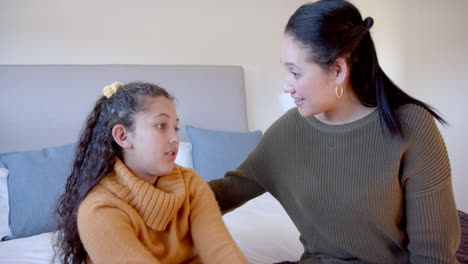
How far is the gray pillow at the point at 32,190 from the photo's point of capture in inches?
66.5

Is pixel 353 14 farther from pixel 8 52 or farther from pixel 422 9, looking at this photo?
pixel 422 9

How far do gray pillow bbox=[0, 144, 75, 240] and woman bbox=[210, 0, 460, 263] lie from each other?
3.85 ft

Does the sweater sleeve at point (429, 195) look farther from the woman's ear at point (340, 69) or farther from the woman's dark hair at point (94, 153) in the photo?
the woman's dark hair at point (94, 153)

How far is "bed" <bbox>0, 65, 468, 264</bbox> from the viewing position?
164 cm

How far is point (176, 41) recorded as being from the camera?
2637mm

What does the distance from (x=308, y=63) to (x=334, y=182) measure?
0.38 m

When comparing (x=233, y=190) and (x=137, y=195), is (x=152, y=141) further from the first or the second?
(x=233, y=190)

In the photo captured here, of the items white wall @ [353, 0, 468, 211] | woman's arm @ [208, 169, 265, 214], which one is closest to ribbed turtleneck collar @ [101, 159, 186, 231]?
woman's arm @ [208, 169, 265, 214]

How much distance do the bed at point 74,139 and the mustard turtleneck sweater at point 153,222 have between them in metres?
0.46

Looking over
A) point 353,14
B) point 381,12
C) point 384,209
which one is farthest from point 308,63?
point 381,12

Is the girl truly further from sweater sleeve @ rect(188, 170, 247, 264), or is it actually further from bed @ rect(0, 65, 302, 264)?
bed @ rect(0, 65, 302, 264)

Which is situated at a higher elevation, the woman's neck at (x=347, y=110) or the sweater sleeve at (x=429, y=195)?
the woman's neck at (x=347, y=110)

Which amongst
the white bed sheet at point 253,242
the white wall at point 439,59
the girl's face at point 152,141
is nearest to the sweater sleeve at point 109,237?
the girl's face at point 152,141

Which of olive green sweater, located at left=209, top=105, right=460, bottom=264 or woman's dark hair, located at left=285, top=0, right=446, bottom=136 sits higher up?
woman's dark hair, located at left=285, top=0, right=446, bottom=136
